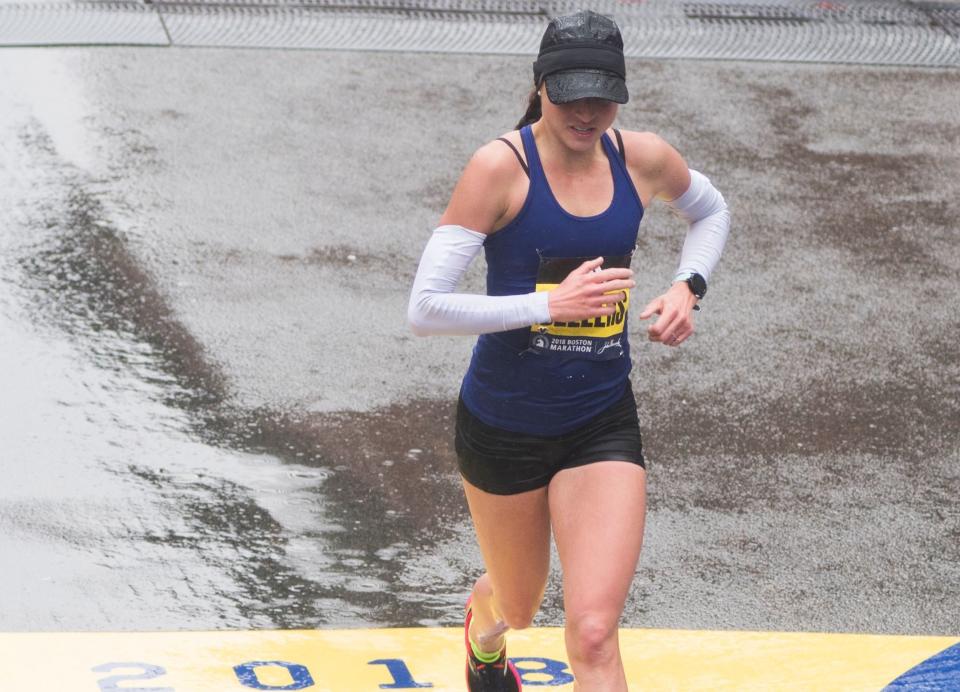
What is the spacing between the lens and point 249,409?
629cm

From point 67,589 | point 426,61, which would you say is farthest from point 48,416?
point 426,61

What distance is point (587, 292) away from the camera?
350 centimetres

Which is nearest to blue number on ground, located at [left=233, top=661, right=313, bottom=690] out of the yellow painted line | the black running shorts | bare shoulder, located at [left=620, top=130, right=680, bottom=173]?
the yellow painted line

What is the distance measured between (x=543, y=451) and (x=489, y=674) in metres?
0.91

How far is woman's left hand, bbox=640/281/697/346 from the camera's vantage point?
3.76 meters

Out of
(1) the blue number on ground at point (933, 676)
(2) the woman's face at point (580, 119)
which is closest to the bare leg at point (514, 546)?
(2) the woman's face at point (580, 119)

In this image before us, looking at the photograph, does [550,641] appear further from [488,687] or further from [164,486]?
[164,486]

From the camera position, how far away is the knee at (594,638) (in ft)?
11.6

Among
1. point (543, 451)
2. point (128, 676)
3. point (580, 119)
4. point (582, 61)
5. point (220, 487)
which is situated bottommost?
point (220, 487)

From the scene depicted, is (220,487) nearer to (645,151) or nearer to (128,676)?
(128,676)

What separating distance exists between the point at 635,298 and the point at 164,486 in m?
2.78

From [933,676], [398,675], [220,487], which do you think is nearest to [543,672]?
[398,675]

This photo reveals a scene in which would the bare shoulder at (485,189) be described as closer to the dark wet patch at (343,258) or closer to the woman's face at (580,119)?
the woman's face at (580,119)

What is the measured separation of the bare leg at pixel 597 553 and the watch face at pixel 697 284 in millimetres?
566
